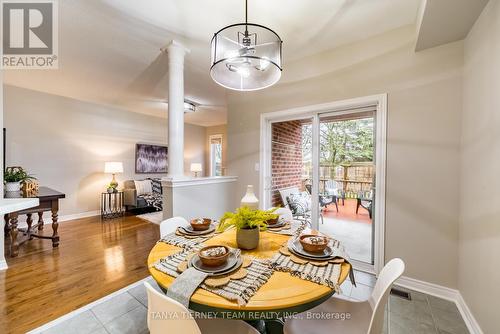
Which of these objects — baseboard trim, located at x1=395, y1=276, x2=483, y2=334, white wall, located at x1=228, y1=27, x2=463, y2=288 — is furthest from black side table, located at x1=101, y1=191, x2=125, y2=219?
baseboard trim, located at x1=395, y1=276, x2=483, y2=334

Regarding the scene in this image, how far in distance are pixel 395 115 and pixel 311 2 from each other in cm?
144

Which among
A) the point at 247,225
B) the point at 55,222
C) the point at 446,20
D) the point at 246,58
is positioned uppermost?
the point at 446,20

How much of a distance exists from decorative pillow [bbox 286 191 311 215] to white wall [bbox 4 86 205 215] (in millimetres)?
4562

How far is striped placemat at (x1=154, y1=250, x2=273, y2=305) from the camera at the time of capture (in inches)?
34.0

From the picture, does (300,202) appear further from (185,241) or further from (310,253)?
(185,241)

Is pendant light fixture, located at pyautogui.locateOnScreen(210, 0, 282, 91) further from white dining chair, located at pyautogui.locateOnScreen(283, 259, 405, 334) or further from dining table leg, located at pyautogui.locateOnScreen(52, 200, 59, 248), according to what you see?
dining table leg, located at pyautogui.locateOnScreen(52, 200, 59, 248)

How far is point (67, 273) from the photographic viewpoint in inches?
92.4

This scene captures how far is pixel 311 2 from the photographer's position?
6.24 feet

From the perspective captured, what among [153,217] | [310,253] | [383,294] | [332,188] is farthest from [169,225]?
[153,217]

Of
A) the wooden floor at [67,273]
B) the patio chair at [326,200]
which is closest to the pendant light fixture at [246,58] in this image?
the patio chair at [326,200]

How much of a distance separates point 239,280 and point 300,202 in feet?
7.92

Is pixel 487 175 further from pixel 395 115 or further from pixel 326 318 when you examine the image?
pixel 326 318

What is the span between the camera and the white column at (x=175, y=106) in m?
2.63

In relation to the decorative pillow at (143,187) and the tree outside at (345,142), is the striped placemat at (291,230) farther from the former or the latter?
the decorative pillow at (143,187)
